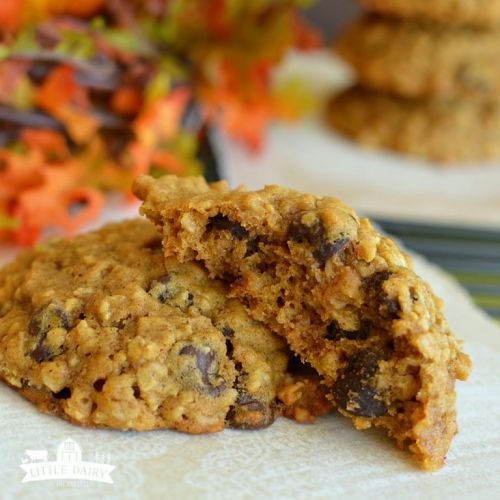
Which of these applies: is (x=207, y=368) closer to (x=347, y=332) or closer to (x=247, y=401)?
(x=247, y=401)

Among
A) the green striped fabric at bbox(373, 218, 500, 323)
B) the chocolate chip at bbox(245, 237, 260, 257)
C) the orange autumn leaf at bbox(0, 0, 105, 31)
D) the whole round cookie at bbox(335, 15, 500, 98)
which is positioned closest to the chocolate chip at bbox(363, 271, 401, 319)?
the chocolate chip at bbox(245, 237, 260, 257)

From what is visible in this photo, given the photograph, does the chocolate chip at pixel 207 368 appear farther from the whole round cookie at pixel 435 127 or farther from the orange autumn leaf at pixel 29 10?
the whole round cookie at pixel 435 127

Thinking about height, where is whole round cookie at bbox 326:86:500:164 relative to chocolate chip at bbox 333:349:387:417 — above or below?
above

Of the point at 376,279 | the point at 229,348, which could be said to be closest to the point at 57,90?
the point at 229,348

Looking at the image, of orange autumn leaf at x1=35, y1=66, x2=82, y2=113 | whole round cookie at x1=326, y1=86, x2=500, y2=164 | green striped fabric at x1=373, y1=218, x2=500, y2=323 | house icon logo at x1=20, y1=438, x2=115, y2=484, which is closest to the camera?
house icon logo at x1=20, y1=438, x2=115, y2=484

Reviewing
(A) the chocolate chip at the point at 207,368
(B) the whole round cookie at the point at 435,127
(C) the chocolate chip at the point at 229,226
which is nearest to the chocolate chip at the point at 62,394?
(A) the chocolate chip at the point at 207,368

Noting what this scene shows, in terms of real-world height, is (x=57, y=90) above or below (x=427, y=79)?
below

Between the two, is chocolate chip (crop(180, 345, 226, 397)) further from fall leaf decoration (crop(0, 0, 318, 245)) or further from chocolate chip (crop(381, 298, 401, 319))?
fall leaf decoration (crop(0, 0, 318, 245))
